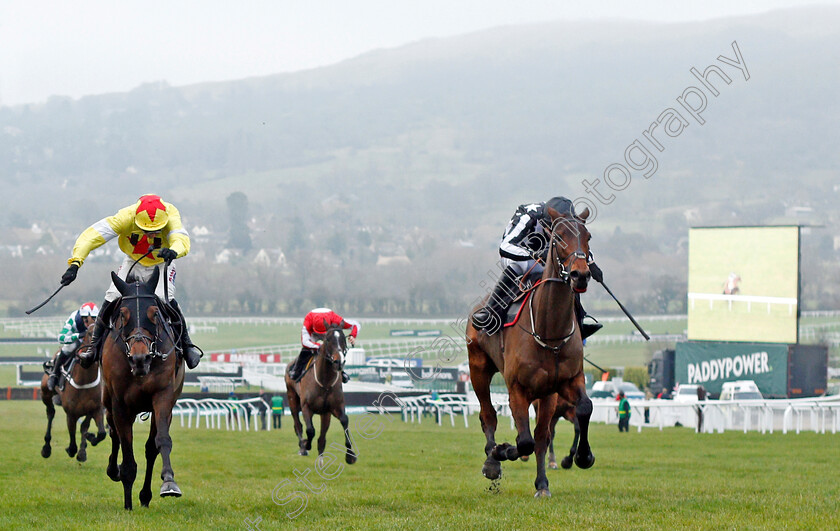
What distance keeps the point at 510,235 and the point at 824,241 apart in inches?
6792

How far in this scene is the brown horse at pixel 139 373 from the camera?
9.41m

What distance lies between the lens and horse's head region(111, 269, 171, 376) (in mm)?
9227

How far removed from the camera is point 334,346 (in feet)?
56.3

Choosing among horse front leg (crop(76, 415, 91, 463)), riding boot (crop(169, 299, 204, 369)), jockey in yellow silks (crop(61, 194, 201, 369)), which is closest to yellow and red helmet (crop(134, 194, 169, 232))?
jockey in yellow silks (crop(61, 194, 201, 369))

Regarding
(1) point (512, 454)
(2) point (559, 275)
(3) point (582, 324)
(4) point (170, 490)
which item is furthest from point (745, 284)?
(4) point (170, 490)

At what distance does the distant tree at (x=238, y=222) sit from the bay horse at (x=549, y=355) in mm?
157197

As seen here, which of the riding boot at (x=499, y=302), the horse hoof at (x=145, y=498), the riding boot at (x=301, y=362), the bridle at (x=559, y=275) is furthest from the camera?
the riding boot at (x=301, y=362)

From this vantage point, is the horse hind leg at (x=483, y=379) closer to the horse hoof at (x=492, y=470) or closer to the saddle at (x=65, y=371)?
the horse hoof at (x=492, y=470)

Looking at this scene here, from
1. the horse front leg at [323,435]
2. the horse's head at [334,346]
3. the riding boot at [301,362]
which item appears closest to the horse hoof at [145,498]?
the horse front leg at [323,435]

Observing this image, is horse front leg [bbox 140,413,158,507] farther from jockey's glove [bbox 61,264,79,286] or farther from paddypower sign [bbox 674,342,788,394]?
paddypower sign [bbox 674,342,788,394]

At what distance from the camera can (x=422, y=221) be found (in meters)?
196

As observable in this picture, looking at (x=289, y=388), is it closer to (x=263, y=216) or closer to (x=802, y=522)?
(x=802, y=522)

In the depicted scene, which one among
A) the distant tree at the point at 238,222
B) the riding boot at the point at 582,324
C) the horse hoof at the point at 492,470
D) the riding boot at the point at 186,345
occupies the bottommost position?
the horse hoof at the point at 492,470

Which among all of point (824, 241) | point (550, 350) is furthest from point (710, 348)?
point (824, 241)
